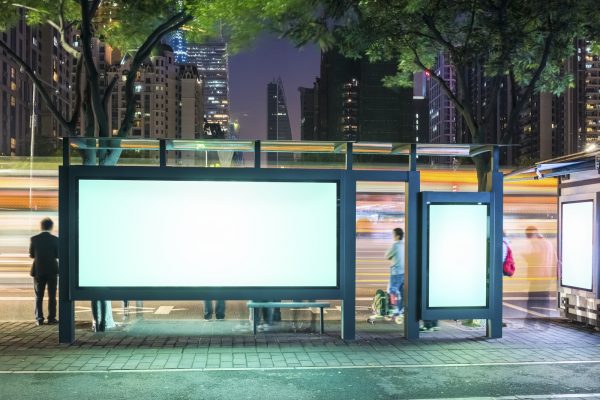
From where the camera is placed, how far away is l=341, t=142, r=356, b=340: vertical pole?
955 cm

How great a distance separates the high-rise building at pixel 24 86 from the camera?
279 ft

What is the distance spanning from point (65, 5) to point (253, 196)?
5.56 meters

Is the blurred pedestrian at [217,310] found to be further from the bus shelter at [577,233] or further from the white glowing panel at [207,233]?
the bus shelter at [577,233]

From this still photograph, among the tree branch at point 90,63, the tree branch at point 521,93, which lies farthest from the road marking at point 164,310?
the tree branch at point 521,93

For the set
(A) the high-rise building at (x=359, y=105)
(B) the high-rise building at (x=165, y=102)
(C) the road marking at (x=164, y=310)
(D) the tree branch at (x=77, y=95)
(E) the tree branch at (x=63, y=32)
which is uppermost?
(B) the high-rise building at (x=165, y=102)

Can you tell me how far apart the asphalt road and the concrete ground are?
1cm

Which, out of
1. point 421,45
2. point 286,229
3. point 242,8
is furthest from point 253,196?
point 421,45

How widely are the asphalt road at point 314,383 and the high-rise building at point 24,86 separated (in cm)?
7447

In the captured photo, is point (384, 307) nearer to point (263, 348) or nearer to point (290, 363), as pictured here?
point (263, 348)

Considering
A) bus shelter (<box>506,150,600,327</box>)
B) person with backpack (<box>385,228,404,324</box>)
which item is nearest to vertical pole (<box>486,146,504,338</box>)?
bus shelter (<box>506,150,600,327</box>)

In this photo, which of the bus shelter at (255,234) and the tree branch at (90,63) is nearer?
the bus shelter at (255,234)

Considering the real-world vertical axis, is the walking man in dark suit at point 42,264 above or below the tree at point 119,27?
below

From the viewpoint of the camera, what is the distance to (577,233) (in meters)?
11.5

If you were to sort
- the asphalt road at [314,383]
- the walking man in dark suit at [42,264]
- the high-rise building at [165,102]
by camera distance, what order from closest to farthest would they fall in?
the asphalt road at [314,383] < the walking man in dark suit at [42,264] < the high-rise building at [165,102]
